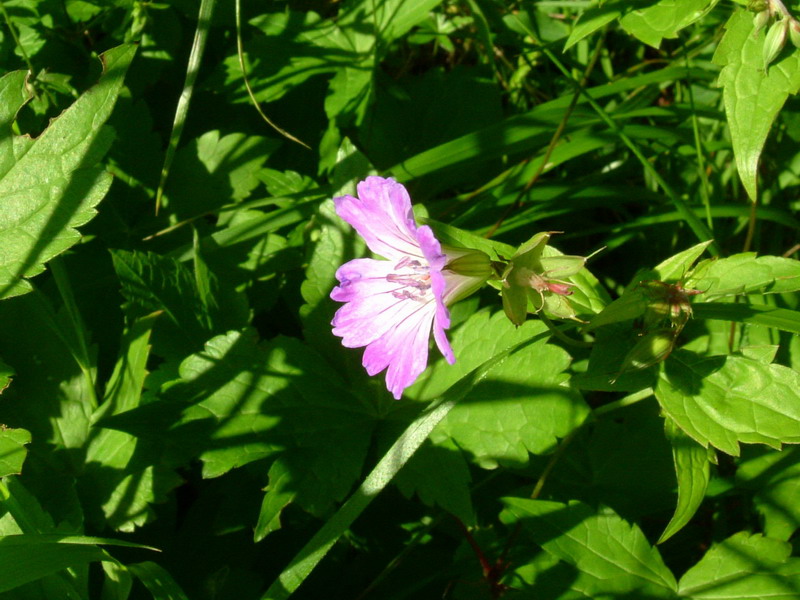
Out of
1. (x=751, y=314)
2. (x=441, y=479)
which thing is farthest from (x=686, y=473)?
(x=441, y=479)

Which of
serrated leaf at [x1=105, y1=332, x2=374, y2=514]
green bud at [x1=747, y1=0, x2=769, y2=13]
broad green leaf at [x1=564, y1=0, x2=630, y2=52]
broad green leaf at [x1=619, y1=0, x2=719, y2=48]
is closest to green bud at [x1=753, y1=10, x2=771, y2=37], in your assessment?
green bud at [x1=747, y1=0, x2=769, y2=13]

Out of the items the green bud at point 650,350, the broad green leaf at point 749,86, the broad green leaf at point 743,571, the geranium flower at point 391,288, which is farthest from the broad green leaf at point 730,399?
the geranium flower at point 391,288

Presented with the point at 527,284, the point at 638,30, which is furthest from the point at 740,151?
the point at 527,284

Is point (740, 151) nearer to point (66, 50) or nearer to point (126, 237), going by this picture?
point (126, 237)

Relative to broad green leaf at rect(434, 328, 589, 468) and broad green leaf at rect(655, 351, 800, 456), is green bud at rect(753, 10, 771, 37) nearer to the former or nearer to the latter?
broad green leaf at rect(655, 351, 800, 456)

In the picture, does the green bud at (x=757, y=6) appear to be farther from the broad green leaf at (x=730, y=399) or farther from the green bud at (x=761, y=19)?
the broad green leaf at (x=730, y=399)

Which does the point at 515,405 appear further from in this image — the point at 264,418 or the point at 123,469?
the point at 123,469
